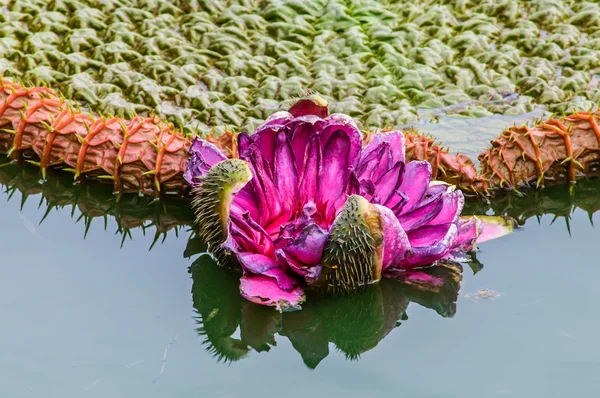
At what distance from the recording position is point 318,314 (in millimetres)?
2357

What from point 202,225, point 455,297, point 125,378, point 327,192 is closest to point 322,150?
point 327,192

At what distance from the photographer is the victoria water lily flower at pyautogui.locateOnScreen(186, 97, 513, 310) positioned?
230cm

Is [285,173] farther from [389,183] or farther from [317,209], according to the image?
[389,183]

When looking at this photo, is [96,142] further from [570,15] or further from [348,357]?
→ [570,15]

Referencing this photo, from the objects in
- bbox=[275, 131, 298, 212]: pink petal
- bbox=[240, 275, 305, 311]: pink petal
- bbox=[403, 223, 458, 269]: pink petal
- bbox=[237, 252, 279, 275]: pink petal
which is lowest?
bbox=[240, 275, 305, 311]: pink petal

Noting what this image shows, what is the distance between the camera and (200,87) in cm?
357

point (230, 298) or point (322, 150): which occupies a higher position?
point (322, 150)

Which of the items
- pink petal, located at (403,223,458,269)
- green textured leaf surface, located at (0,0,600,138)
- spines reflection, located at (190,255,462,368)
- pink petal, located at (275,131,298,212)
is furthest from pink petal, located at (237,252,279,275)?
green textured leaf surface, located at (0,0,600,138)

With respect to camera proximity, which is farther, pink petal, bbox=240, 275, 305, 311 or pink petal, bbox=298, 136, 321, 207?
pink petal, bbox=298, 136, 321, 207

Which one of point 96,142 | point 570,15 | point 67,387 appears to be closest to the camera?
point 67,387

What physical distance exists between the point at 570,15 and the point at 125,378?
126 inches

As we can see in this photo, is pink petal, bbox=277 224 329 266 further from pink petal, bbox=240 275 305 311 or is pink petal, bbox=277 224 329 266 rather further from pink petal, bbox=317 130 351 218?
pink petal, bbox=317 130 351 218

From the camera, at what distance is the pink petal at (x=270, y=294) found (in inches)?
91.7

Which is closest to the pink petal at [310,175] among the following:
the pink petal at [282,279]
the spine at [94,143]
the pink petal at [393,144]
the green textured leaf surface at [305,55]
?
the pink petal at [393,144]
